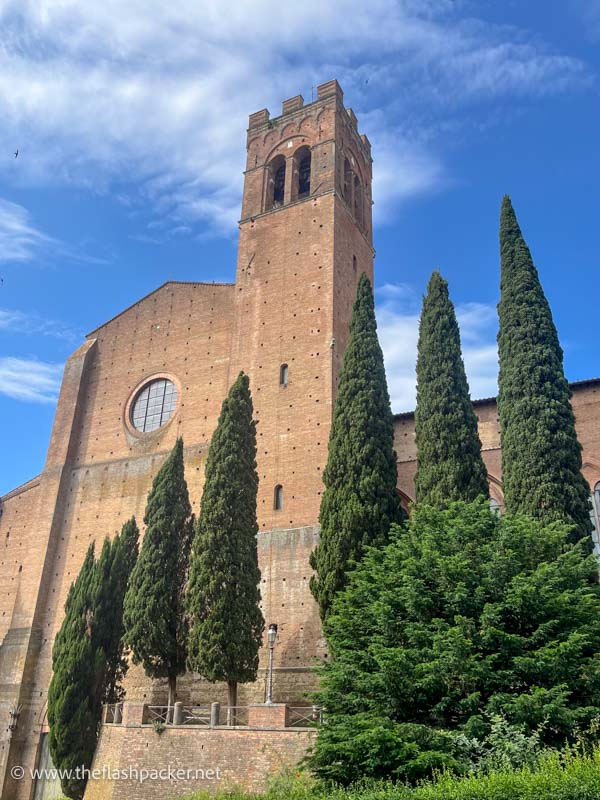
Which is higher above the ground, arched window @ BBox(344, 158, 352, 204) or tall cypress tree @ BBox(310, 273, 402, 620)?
arched window @ BBox(344, 158, 352, 204)

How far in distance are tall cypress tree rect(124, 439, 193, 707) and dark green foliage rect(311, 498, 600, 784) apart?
5560 millimetres

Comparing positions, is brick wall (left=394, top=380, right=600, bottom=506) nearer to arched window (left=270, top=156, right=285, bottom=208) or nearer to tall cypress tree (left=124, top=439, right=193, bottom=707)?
tall cypress tree (left=124, top=439, right=193, bottom=707)

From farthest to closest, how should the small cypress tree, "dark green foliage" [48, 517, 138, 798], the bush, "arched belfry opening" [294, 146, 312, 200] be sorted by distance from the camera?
"arched belfry opening" [294, 146, 312, 200] → "dark green foliage" [48, 517, 138, 798] → the small cypress tree → the bush

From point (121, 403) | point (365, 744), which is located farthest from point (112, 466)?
point (365, 744)

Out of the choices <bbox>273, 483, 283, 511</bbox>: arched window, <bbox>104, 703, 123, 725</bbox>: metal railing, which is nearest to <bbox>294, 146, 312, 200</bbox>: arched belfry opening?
<bbox>273, 483, 283, 511</bbox>: arched window

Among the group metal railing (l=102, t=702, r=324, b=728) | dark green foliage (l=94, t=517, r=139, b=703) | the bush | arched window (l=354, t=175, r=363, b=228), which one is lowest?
the bush

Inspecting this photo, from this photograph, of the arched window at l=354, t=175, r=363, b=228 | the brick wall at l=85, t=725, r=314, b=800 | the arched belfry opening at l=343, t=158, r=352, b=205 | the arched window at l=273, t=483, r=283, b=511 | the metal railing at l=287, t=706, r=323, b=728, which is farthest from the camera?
the arched window at l=354, t=175, r=363, b=228

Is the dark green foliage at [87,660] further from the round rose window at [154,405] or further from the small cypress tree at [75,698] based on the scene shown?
the round rose window at [154,405]

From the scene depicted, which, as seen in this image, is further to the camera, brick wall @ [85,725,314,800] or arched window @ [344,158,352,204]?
arched window @ [344,158,352,204]

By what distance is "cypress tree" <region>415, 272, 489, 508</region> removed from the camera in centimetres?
1504

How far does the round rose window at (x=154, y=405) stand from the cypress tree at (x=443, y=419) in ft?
33.9

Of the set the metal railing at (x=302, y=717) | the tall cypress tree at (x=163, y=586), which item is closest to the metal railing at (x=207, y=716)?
the metal railing at (x=302, y=717)

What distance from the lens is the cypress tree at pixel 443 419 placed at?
15039mm

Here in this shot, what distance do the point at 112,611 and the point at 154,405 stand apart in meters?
8.25
